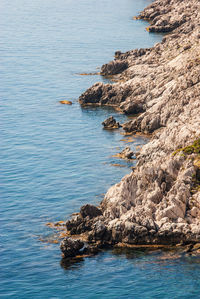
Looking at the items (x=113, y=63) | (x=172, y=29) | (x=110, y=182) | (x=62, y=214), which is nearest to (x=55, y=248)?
(x=62, y=214)

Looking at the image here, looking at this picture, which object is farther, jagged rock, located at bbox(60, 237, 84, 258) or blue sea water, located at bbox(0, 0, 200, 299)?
jagged rock, located at bbox(60, 237, 84, 258)

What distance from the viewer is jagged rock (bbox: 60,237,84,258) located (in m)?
57.6

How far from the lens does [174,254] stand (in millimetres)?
55875

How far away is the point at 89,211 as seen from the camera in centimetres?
6569

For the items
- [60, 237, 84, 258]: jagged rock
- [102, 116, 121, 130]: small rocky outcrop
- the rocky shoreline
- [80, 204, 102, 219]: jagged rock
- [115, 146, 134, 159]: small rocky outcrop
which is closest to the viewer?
[60, 237, 84, 258]: jagged rock

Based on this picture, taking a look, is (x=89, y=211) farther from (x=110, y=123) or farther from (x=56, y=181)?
(x=110, y=123)

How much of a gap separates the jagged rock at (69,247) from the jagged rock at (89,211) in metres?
7.69

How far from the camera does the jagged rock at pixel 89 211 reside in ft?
215

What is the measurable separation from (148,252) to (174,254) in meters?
3.05

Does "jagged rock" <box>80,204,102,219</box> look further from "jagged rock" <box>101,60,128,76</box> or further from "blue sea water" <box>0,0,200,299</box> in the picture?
"jagged rock" <box>101,60,128,76</box>

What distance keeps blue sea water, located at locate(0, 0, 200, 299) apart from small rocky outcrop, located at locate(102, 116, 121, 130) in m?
1.98

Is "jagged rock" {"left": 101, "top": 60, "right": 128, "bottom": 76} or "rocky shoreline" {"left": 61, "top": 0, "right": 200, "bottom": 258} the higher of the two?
"jagged rock" {"left": 101, "top": 60, "right": 128, "bottom": 76}

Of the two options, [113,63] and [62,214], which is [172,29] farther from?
[62,214]

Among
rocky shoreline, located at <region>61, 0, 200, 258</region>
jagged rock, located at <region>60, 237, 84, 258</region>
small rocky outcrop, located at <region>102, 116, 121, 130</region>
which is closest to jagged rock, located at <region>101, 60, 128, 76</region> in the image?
small rocky outcrop, located at <region>102, 116, 121, 130</region>
